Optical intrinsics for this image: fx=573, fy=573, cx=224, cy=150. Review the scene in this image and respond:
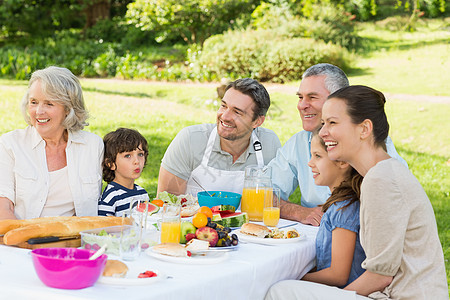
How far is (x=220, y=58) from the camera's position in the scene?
16984mm

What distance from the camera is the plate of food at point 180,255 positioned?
2320 mm

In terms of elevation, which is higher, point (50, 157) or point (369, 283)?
point (50, 157)

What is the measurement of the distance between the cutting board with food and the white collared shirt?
39.0 inches

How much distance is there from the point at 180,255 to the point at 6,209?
1.53m

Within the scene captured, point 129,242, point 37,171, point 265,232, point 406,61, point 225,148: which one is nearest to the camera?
point 129,242

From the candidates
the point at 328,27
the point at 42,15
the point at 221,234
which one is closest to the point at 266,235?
the point at 221,234

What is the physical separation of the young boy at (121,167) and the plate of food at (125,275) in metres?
1.48

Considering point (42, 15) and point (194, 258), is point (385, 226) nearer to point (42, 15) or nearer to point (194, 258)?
point (194, 258)

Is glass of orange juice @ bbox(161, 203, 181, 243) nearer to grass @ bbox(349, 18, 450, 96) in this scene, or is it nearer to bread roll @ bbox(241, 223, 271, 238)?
bread roll @ bbox(241, 223, 271, 238)

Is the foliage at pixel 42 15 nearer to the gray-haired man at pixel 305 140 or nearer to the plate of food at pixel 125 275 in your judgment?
the gray-haired man at pixel 305 140

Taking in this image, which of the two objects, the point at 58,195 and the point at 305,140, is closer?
the point at 58,195

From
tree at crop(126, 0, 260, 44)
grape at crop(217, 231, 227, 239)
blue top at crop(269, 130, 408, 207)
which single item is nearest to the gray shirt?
blue top at crop(269, 130, 408, 207)

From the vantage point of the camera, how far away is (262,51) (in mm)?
16781

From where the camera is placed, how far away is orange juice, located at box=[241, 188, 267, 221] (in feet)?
10.8
